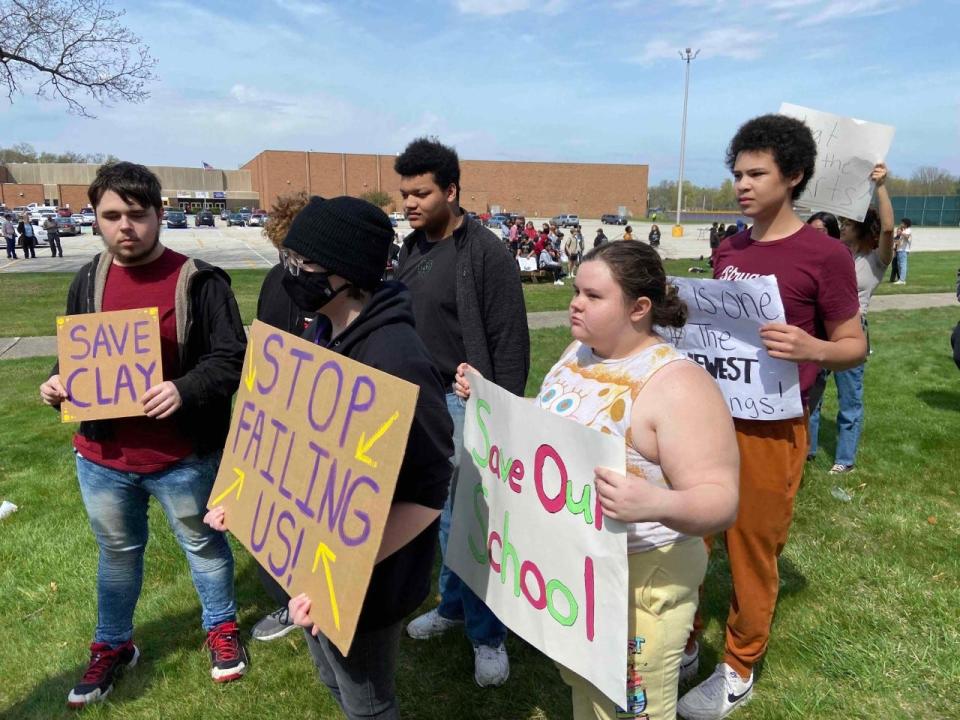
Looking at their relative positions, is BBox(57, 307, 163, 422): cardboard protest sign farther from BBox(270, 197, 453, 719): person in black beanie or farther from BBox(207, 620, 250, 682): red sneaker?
BBox(207, 620, 250, 682): red sneaker

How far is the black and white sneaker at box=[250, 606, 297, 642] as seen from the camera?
3.22 metres

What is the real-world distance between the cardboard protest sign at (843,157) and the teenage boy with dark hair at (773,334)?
552 millimetres

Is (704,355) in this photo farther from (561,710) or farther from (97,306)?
(97,306)

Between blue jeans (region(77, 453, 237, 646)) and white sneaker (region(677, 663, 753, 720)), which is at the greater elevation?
blue jeans (region(77, 453, 237, 646))

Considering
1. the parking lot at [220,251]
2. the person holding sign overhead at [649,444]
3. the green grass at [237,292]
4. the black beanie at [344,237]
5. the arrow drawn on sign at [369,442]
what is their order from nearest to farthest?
the arrow drawn on sign at [369,442] → the person holding sign overhead at [649,444] → the black beanie at [344,237] → the green grass at [237,292] → the parking lot at [220,251]

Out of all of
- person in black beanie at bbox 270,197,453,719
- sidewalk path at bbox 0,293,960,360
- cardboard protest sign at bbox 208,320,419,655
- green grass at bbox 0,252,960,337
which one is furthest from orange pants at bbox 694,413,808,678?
green grass at bbox 0,252,960,337

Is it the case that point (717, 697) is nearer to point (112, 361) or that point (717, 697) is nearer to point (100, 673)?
point (100, 673)

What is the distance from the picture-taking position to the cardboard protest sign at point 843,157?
9.49 ft

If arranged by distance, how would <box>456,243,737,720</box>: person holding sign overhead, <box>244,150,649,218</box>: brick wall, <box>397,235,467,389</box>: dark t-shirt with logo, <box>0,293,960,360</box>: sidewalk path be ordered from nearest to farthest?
<box>456,243,737,720</box>: person holding sign overhead, <box>397,235,467,389</box>: dark t-shirt with logo, <box>0,293,960,360</box>: sidewalk path, <box>244,150,649,218</box>: brick wall

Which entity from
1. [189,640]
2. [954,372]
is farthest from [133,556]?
[954,372]

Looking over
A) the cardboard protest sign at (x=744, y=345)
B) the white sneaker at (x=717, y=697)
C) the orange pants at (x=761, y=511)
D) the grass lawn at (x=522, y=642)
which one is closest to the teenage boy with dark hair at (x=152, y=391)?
the grass lawn at (x=522, y=642)

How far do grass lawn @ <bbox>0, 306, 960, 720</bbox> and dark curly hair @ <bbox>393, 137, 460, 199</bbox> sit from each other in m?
2.19

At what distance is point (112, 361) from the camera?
251cm

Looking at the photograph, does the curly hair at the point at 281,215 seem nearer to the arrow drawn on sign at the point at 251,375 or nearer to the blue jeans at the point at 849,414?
the arrow drawn on sign at the point at 251,375
